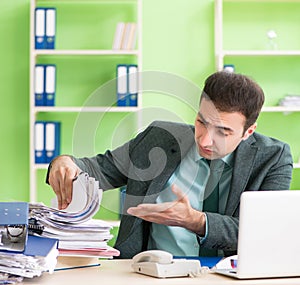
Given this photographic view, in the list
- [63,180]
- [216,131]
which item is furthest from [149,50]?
[63,180]

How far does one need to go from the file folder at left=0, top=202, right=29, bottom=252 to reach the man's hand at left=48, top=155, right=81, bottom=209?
31cm

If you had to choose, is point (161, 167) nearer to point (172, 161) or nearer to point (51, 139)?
point (172, 161)

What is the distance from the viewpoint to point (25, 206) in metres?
1.68

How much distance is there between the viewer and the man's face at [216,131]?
2186mm

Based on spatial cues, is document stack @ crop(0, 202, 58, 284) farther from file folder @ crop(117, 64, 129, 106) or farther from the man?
file folder @ crop(117, 64, 129, 106)

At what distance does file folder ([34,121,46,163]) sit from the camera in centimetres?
450

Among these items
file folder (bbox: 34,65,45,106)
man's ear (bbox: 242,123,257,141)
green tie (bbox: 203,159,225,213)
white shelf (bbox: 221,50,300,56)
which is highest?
white shelf (bbox: 221,50,300,56)

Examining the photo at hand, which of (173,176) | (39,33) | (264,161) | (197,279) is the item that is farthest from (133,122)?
(39,33)

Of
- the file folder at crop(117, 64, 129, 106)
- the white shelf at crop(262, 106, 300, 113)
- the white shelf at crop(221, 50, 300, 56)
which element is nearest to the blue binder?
the file folder at crop(117, 64, 129, 106)

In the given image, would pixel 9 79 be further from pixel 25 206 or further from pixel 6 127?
pixel 25 206

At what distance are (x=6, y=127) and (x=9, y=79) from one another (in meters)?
0.31

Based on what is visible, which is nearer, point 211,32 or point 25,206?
point 25,206

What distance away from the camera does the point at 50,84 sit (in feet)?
14.8

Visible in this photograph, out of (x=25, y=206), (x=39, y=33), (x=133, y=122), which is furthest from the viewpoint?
(x=39, y=33)
